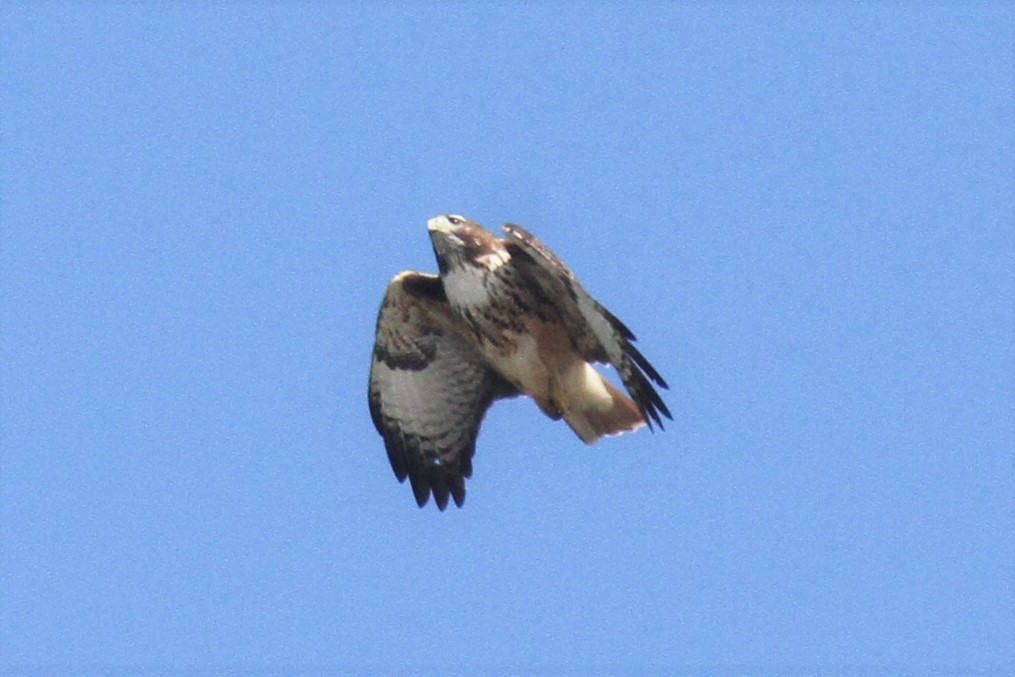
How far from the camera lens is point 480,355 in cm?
1323

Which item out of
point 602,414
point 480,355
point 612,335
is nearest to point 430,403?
point 480,355

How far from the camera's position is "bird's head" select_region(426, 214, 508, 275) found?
1230 cm

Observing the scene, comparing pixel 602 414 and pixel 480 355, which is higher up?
pixel 480 355

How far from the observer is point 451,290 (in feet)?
40.7

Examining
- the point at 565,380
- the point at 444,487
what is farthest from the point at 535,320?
the point at 444,487

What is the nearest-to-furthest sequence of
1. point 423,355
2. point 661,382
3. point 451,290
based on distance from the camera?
point 661,382
point 451,290
point 423,355

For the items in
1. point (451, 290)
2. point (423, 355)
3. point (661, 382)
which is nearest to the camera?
point (661, 382)

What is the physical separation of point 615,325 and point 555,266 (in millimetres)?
433

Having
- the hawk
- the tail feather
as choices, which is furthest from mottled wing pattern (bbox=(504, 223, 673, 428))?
the tail feather

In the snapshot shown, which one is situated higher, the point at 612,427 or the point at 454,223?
the point at 454,223

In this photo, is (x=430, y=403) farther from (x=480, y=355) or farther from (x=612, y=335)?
(x=612, y=335)

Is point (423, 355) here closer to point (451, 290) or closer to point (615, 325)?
point (451, 290)

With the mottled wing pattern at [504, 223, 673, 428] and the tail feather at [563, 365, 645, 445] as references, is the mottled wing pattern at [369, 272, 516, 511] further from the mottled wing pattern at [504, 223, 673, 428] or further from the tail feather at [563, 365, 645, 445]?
the mottled wing pattern at [504, 223, 673, 428]

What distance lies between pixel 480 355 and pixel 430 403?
1.38 ft
